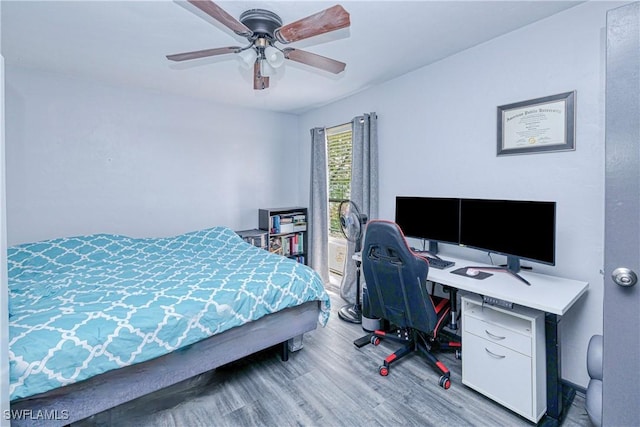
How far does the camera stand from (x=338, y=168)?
12.8 feet

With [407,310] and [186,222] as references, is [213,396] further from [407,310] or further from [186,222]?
[186,222]

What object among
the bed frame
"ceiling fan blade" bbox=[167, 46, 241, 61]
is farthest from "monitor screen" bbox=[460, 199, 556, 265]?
"ceiling fan blade" bbox=[167, 46, 241, 61]

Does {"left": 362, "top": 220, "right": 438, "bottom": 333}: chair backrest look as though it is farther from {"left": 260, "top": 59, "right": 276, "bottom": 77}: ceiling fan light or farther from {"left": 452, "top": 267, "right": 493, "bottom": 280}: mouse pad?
{"left": 260, "top": 59, "right": 276, "bottom": 77}: ceiling fan light

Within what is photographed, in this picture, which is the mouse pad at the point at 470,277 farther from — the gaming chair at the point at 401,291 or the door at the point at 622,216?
the door at the point at 622,216

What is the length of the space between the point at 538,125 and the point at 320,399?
229 cm

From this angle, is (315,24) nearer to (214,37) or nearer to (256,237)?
(214,37)

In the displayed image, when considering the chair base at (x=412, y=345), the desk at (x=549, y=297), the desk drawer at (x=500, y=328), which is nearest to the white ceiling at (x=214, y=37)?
the desk at (x=549, y=297)

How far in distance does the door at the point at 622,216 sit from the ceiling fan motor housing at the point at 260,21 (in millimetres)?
1553

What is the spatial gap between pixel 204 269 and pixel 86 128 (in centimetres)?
201

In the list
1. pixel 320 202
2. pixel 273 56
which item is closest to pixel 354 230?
pixel 320 202

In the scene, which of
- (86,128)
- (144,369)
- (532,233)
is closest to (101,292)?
(144,369)

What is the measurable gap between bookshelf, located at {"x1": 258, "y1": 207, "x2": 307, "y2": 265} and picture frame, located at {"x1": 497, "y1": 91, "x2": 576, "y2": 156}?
2.63m

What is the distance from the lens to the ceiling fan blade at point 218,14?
4.33 feet

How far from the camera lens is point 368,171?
3215 mm
